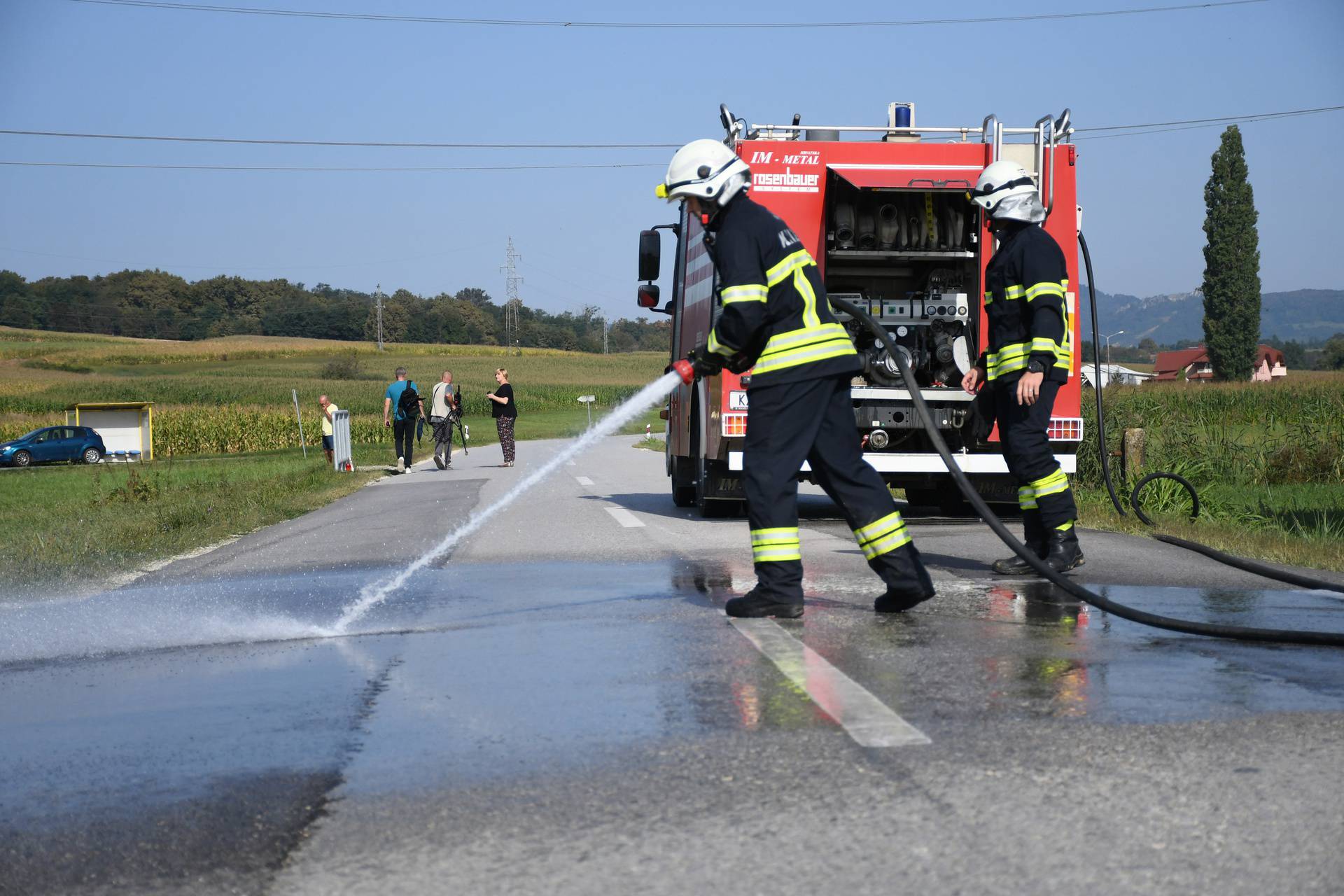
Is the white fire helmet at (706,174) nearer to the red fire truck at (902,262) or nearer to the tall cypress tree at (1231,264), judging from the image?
the red fire truck at (902,262)

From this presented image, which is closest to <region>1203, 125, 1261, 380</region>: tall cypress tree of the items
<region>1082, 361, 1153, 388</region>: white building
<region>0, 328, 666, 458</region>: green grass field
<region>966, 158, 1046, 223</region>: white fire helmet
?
<region>1082, 361, 1153, 388</region>: white building

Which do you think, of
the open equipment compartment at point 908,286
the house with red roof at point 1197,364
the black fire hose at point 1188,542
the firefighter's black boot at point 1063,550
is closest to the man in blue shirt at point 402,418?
the open equipment compartment at point 908,286

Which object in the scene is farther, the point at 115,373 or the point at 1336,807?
the point at 115,373

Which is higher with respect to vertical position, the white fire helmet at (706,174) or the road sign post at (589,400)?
the white fire helmet at (706,174)

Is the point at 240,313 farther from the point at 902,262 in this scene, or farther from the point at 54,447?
the point at 902,262

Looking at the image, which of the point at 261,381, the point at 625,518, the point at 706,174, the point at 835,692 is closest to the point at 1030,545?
the point at 706,174

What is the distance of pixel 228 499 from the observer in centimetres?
1619

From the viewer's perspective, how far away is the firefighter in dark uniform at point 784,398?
577 cm

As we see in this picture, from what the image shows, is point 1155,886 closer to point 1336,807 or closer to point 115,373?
point 1336,807

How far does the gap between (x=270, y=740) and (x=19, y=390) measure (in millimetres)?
73382

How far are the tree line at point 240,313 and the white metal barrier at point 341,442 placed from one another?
102m

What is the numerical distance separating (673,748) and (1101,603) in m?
2.78

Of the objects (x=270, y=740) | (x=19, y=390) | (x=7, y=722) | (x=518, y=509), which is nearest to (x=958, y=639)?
(x=270, y=740)

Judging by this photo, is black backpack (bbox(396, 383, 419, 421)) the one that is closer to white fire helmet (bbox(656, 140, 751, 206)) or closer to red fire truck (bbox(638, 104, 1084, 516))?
red fire truck (bbox(638, 104, 1084, 516))
